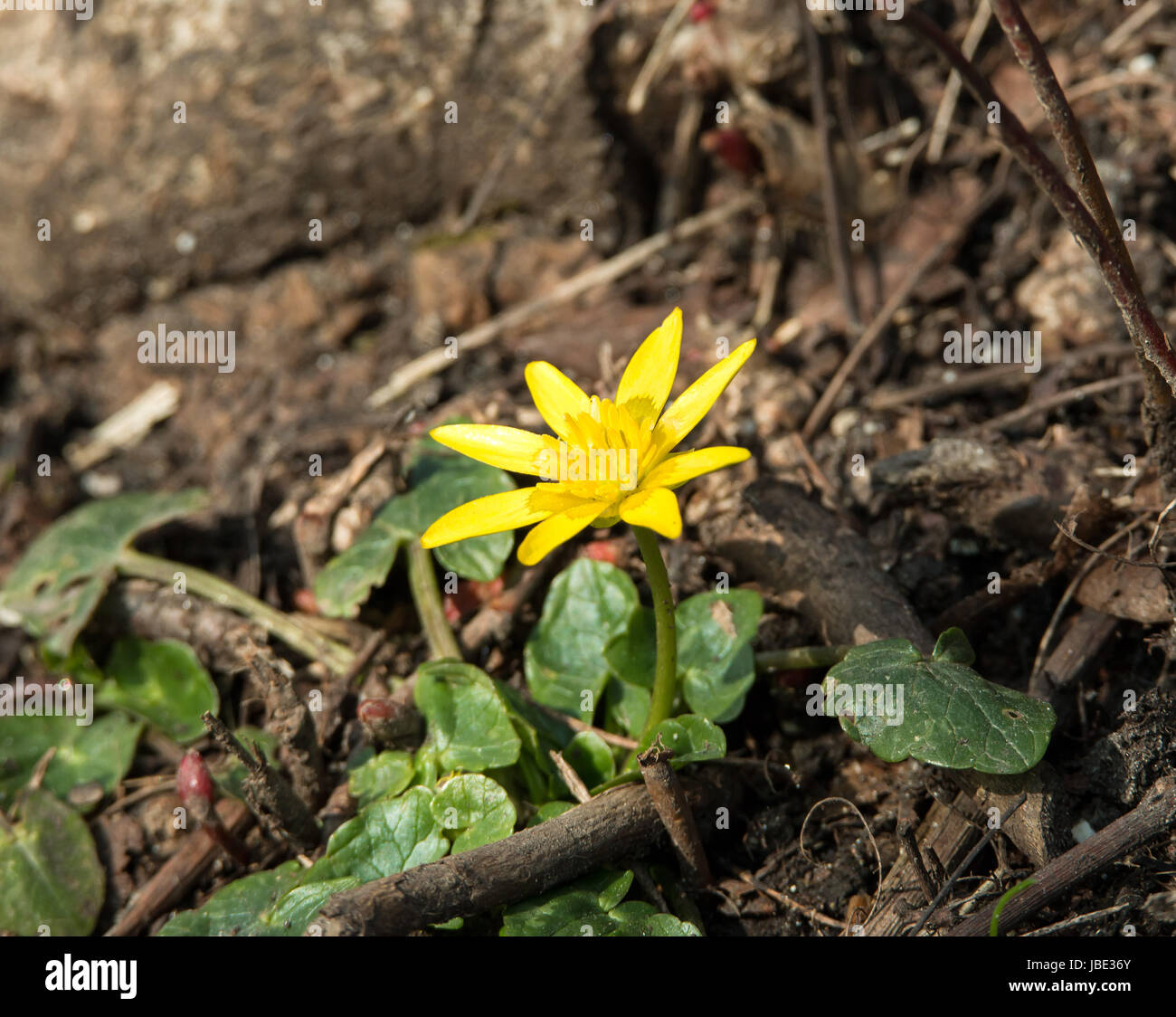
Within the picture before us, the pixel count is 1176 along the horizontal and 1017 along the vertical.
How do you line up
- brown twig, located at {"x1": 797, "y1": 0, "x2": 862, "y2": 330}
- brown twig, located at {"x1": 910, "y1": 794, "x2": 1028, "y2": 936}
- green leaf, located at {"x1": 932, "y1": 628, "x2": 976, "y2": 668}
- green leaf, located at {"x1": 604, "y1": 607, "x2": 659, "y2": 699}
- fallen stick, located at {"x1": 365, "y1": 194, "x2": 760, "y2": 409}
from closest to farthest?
brown twig, located at {"x1": 910, "y1": 794, "x2": 1028, "y2": 936}
green leaf, located at {"x1": 932, "y1": 628, "x2": 976, "y2": 668}
green leaf, located at {"x1": 604, "y1": 607, "x2": 659, "y2": 699}
brown twig, located at {"x1": 797, "y1": 0, "x2": 862, "y2": 330}
fallen stick, located at {"x1": 365, "y1": 194, "x2": 760, "y2": 409}

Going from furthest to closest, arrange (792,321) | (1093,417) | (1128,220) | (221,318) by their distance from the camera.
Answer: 1. (221,318)
2. (792,321)
3. (1128,220)
4. (1093,417)

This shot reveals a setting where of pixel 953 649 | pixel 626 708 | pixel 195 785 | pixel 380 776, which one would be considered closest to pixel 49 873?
pixel 195 785

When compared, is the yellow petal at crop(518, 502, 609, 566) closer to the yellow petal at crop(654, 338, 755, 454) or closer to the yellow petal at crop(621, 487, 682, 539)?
the yellow petal at crop(621, 487, 682, 539)

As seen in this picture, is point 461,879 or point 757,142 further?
point 757,142

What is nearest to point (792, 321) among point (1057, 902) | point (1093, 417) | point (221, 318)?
point (1093, 417)

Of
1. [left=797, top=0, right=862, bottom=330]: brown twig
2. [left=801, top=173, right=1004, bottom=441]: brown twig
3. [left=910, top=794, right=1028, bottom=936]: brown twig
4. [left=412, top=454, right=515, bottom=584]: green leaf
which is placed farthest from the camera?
[left=797, top=0, right=862, bottom=330]: brown twig

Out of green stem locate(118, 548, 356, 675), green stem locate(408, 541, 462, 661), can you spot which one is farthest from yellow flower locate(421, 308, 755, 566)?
green stem locate(118, 548, 356, 675)
